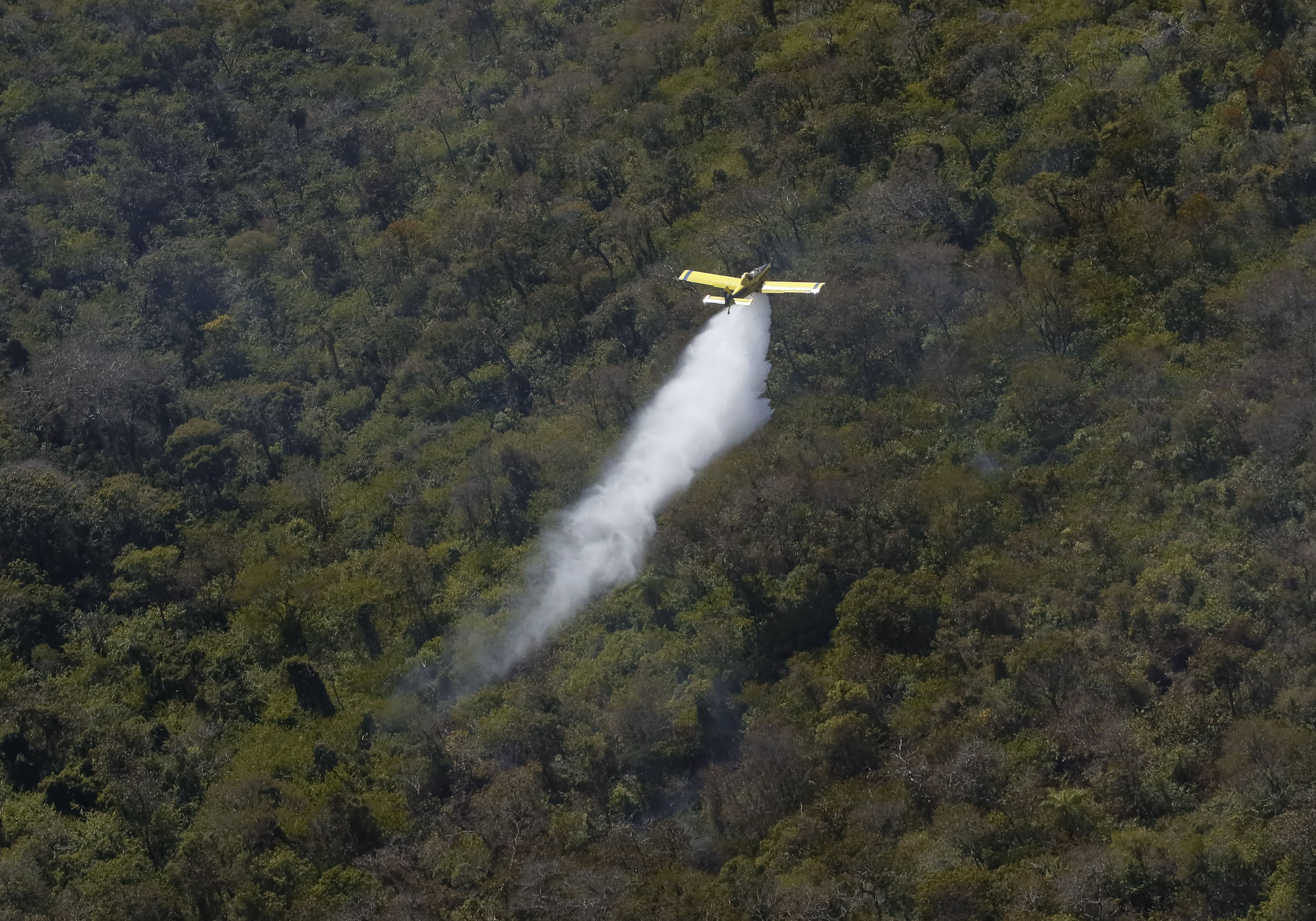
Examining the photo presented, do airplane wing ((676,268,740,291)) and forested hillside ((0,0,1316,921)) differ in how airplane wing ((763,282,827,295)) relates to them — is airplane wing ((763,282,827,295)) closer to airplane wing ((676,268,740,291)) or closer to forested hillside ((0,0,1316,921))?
airplane wing ((676,268,740,291))

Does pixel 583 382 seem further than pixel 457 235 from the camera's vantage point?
No

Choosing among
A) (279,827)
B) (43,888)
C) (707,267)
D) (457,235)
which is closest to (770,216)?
(707,267)

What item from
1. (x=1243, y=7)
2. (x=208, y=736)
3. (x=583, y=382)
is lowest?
(x=208, y=736)

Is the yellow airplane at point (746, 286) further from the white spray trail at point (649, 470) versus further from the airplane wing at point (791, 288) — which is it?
the white spray trail at point (649, 470)

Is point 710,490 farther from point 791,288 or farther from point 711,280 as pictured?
point 711,280

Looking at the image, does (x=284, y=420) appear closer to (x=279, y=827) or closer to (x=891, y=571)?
(x=279, y=827)

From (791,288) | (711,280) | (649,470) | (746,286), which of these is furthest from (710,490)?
(711,280)
